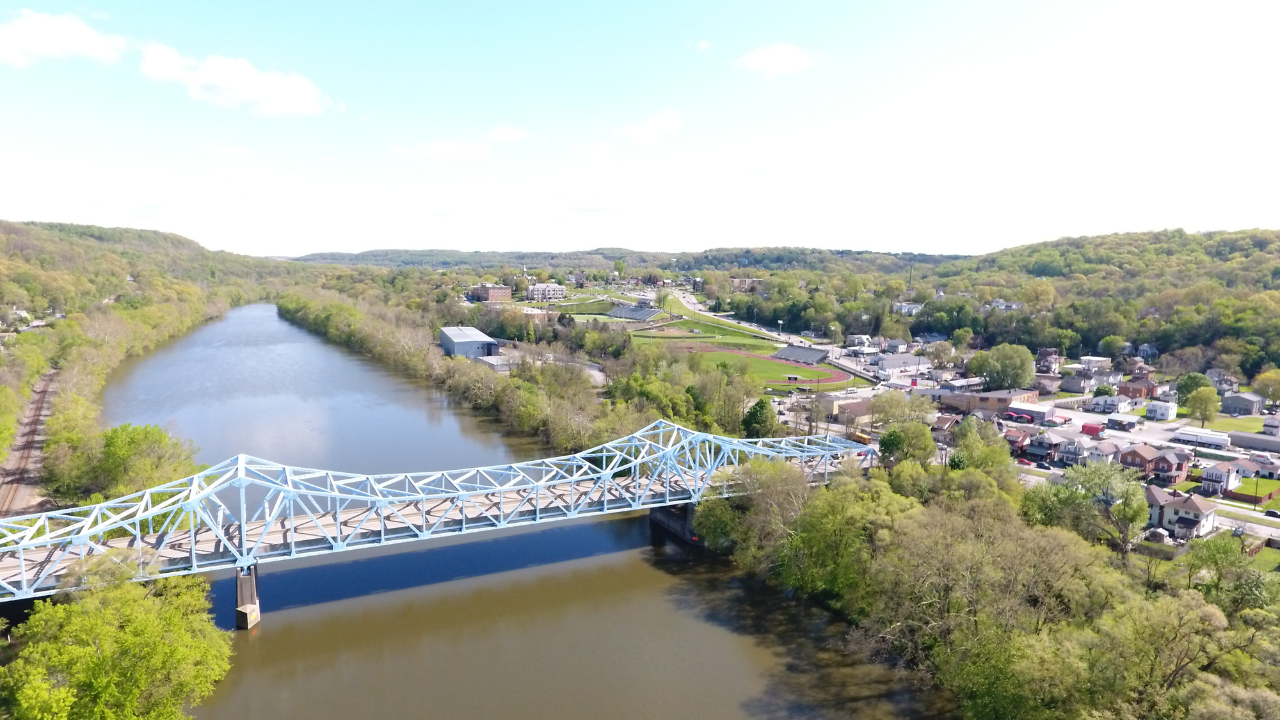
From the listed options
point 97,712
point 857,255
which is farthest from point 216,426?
point 857,255

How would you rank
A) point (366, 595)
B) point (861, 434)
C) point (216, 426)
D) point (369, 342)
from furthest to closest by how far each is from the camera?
point (369, 342) → point (216, 426) → point (861, 434) → point (366, 595)

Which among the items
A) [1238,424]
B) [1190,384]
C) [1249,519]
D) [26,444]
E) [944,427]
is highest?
[1190,384]

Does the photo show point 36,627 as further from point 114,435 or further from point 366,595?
point 114,435

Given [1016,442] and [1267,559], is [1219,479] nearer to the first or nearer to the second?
[1016,442]

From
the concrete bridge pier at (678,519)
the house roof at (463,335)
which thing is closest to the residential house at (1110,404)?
the concrete bridge pier at (678,519)

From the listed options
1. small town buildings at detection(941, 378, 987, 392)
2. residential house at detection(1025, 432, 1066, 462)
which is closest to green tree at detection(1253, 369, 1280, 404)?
small town buildings at detection(941, 378, 987, 392)

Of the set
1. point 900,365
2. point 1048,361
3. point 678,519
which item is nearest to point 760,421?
point 678,519

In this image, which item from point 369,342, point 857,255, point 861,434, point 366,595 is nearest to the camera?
point 366,595

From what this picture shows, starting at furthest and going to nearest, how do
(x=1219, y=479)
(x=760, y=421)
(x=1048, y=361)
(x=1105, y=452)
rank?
1. (x=1048, y=361)
2. (x=760, y=421)
3. (x=1105, y=452)
4. (x=1219, y=479)
